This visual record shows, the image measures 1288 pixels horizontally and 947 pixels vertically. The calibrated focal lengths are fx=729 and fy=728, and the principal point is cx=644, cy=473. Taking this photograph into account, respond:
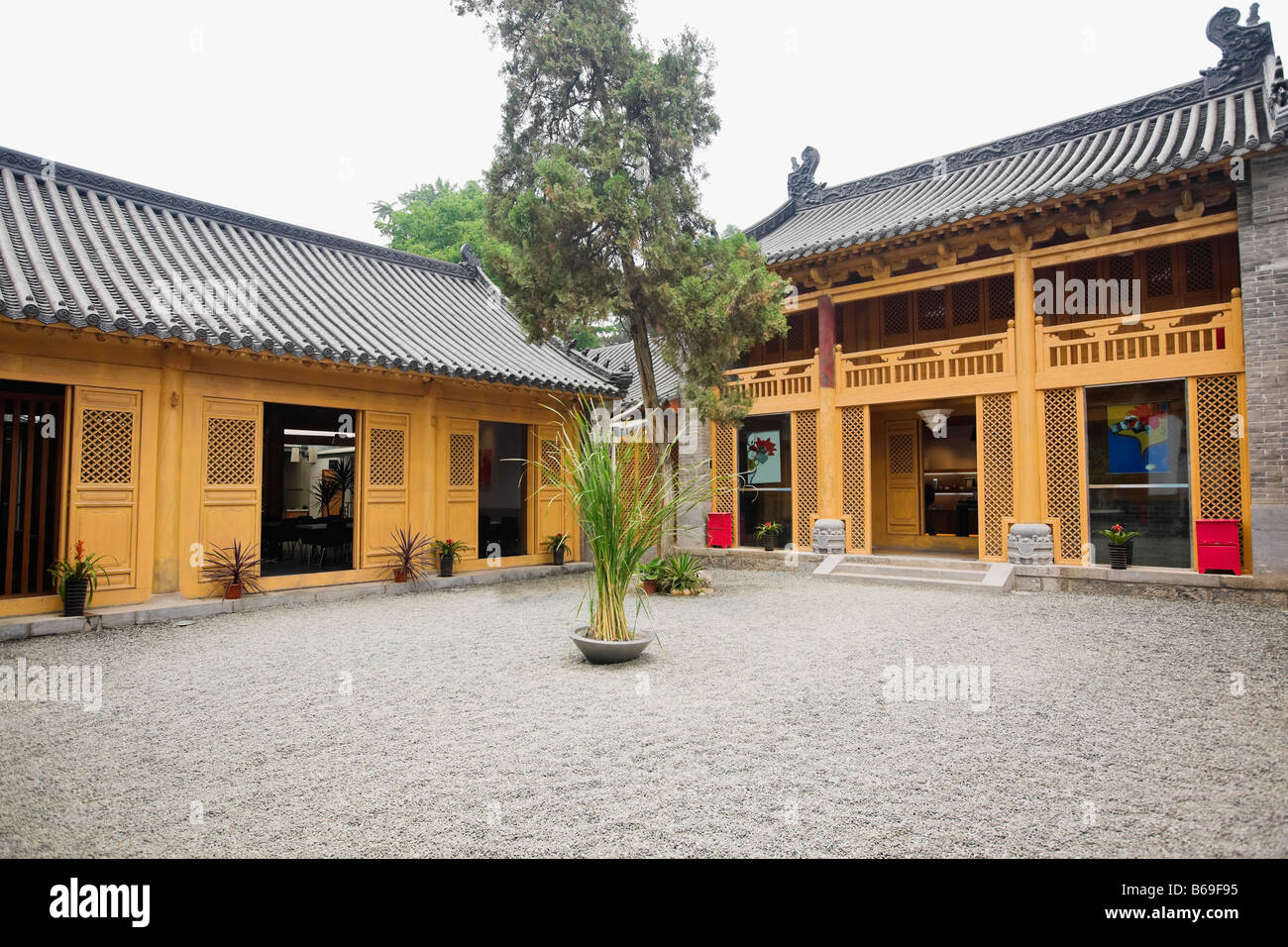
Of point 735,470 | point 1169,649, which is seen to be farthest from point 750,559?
point 1169,649

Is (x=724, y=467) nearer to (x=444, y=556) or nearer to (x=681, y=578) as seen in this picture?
(x=681, y=578)

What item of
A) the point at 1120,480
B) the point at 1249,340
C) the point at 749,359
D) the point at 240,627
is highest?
the point at 749,359

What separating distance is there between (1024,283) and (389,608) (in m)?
8.54

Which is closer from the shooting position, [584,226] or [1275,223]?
[1275,223]

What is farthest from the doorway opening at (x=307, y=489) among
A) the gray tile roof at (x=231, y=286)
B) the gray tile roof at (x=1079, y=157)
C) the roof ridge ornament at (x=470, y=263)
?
the gray tile roof at (x=1079, y=157)

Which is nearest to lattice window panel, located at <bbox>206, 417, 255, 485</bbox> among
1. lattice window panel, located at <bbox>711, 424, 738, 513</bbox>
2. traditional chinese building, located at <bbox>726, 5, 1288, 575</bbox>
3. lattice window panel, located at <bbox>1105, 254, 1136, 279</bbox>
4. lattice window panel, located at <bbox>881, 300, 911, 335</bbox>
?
lattice window panel, located at <bbox>711, 424, 738, 513</bbox>

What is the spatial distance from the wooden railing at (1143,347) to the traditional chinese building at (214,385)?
19.6 feet

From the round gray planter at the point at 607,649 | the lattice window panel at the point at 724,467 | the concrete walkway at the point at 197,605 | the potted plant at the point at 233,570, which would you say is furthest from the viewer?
the lattice window panel at the point at 724,467

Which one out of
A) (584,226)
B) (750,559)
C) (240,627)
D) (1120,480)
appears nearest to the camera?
Result: (240,627)

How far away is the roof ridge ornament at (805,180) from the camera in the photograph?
13.9 metres

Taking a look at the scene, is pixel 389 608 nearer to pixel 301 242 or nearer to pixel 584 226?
pixel 584 226

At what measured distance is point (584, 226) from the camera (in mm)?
8031

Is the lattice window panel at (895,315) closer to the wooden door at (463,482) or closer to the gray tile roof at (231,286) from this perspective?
the gray tile roof at (231,286)
